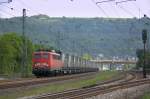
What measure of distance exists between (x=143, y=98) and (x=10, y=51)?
74752 millimetres

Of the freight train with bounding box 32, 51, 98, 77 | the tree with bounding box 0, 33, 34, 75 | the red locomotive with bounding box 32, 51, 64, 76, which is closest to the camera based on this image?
the red locomotive with bounding box 32, 51, 64, 76

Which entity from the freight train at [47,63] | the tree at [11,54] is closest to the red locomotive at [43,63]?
the freight train at [47,63]

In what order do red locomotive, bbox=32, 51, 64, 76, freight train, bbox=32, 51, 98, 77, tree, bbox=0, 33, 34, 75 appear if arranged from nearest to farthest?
red locomotive, bbox=32, 51, 64, 76 → freight train, bbox=32, 51, 98, 77 → tree, bbox=0, 33, 34, 75

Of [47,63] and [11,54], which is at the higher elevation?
[11,54]

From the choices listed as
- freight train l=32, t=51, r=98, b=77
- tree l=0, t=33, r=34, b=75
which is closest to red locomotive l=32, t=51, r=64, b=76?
freight train l=32, t=51, r=98, b=77

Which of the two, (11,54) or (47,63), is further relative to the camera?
(11,54)

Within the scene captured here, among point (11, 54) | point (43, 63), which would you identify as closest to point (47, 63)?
point (43, 63)

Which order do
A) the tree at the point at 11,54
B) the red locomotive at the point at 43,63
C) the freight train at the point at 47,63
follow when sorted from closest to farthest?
the red locomotive at the point at 43,63 → the freight train at the point at 47,63 → the tree at the point at 11,54

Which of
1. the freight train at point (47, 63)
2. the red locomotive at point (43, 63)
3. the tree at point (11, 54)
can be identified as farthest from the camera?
the tree at point (11, 54)

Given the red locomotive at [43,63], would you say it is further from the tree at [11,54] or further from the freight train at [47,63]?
the tree at [11,54]

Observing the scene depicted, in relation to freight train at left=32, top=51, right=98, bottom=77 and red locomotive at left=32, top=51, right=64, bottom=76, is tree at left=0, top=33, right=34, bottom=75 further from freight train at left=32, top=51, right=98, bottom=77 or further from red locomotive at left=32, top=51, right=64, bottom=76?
red locomotive at left=32, top=51, right=64, bottom=76

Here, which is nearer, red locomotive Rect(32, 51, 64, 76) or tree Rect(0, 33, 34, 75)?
red locomotive Rect(32, 51, 64, 76)

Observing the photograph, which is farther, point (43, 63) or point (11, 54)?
point (11, 54)

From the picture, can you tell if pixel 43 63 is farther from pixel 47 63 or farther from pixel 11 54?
pixel 11 54
